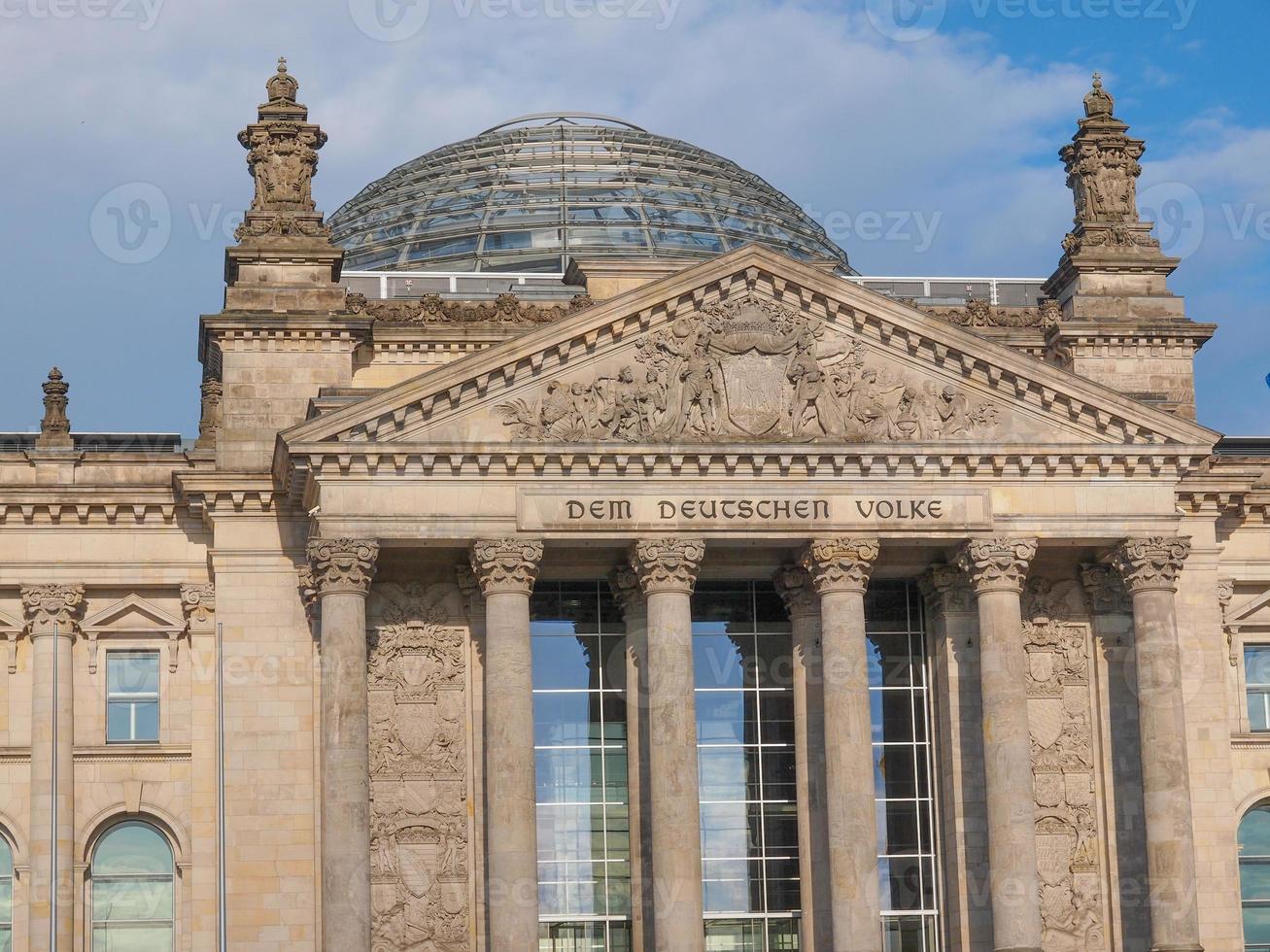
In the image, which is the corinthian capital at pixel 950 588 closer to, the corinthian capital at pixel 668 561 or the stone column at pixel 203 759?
the corinthian capital at pixel 668 561

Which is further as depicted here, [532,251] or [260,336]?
[532,251]

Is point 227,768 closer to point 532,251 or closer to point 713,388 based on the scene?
point 713,388

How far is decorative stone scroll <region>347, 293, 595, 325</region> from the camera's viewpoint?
205 ft

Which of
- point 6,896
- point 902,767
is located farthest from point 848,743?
point 6,896

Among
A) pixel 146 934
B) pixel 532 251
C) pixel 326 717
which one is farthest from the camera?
pixel 532 251

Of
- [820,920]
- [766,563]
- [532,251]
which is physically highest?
[532,251]

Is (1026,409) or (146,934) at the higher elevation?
(1026,409)

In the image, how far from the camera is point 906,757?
196ft

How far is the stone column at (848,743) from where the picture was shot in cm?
5478

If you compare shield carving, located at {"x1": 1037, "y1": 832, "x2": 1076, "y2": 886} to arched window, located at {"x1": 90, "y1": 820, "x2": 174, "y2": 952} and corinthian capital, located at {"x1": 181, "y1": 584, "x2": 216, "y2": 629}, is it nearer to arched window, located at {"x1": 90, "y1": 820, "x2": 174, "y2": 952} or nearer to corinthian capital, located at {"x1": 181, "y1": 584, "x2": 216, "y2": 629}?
corinthian capital, located at {"x1": 181, "y1": 584, "x2": 216, "y2": 629}

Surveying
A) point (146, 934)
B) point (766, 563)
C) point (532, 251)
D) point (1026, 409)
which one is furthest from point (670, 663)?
point (532, 251)

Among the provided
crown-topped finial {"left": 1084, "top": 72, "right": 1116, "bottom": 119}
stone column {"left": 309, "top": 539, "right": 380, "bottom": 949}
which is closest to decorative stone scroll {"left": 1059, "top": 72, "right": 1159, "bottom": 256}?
crown-topped finial {"left": 1084, "top": 72, "right": 1116, "bottom": 119}

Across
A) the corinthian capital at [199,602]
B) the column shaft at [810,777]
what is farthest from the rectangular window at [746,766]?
the corinthian capital at [199,602]

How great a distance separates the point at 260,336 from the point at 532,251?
51.0ft
